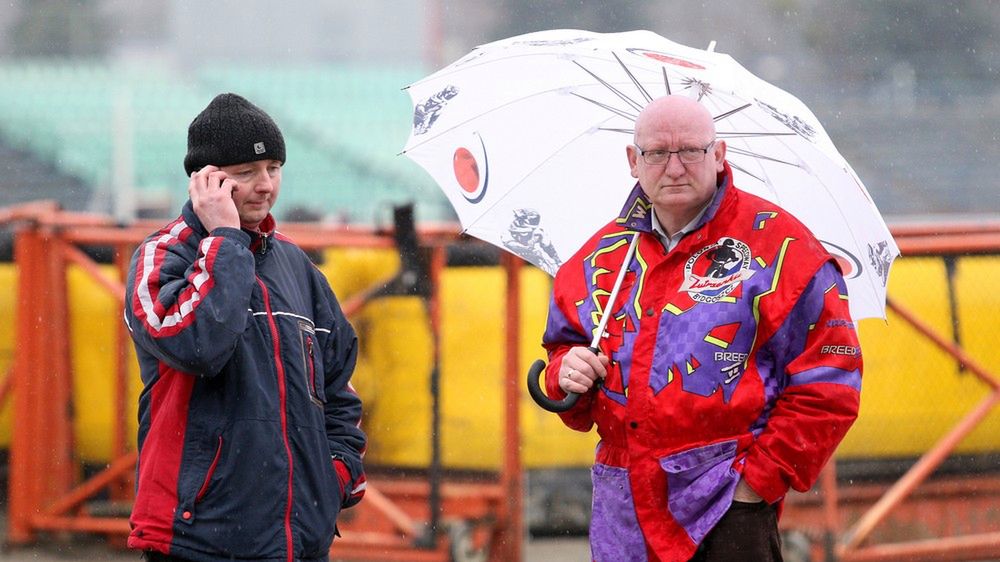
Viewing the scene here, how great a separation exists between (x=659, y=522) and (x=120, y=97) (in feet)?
48.2

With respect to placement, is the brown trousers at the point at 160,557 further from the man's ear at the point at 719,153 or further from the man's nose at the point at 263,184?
the man's ear at the point at 719,153

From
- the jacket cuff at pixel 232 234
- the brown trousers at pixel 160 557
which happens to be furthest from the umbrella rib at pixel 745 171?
the brown trousers at pixel 160 557

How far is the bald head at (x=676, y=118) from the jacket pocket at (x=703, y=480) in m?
0.65

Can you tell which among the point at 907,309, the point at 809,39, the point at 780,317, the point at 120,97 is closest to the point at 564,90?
the point at 780,317

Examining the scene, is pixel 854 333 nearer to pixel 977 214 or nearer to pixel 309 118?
pixel 977 214

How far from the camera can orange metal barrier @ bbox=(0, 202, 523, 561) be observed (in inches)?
223

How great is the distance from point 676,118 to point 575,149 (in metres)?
0.61

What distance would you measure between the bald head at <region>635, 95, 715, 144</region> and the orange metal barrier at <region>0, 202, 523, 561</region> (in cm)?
292

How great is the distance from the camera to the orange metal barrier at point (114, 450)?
5.67 metres

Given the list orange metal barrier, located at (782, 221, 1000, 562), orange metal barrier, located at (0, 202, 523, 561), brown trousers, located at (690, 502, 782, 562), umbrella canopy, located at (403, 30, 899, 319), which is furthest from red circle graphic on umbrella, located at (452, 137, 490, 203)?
orange metal barrier, located at (782, 221, 1000, 562)

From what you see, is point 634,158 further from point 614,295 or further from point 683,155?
point 614,295

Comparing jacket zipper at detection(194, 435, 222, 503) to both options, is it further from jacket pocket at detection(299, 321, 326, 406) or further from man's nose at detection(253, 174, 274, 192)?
man's nose at detection(253, 174, 274, 192)

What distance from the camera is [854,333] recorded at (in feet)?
8.59

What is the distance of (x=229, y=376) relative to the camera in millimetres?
2627
